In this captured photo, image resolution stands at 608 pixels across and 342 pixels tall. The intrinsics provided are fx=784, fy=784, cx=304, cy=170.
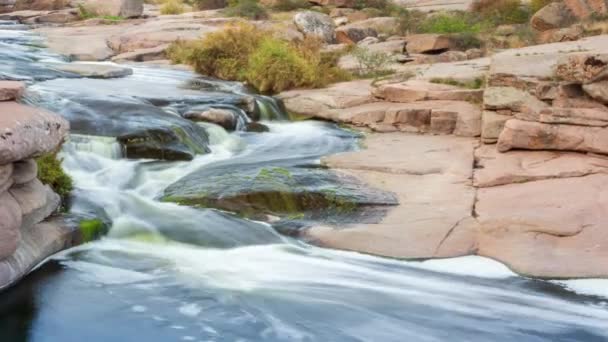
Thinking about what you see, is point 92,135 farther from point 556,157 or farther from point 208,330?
point 556,157

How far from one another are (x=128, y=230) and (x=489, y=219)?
3.74 metres

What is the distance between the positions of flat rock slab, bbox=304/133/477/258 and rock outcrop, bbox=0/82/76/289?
2570 mm

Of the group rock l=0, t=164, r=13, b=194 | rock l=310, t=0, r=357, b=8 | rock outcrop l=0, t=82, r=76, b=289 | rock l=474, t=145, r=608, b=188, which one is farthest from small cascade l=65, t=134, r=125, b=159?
→ rock l=310, t=0, r=357, b=8

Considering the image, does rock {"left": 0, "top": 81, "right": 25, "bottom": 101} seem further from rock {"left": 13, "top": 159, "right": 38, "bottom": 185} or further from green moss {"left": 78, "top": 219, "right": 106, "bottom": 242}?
green moss {"left": 78, "top": 219, "right": 106, "bottom": 242}

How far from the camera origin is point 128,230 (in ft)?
26.4

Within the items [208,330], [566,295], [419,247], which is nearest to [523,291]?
[566,295]

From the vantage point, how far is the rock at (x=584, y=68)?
10.6 meters

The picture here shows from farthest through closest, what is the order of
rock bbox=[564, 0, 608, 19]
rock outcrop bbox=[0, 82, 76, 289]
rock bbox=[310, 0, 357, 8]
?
rock bbox=[310, 0, 357, 8] < rock bbox=[564, 0, 608, 19] < rock outcrop bbox=[0, 82, 76, 289]

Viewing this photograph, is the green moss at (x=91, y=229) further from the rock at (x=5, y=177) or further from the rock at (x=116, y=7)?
the rock at (x=116, y=7)

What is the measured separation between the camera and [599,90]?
409 inches

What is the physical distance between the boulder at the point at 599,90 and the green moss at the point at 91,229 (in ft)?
21.6

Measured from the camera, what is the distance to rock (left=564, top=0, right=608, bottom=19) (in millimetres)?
20108

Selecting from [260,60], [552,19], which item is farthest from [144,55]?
[552,19]

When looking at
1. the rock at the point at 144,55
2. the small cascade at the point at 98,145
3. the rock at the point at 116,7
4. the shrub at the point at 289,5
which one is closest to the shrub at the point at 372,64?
the rock at the point at 144,55
